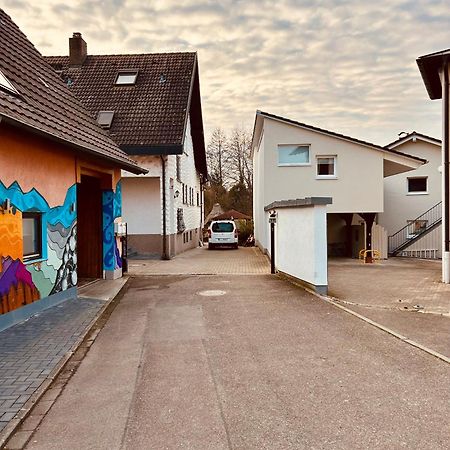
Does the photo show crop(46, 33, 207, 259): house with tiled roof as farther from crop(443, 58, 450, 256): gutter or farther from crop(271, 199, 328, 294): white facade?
crop(443, 58, 450, 256): gutter

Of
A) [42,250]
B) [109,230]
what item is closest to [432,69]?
[109,230]

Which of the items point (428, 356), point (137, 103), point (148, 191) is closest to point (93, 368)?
point (428, 356)

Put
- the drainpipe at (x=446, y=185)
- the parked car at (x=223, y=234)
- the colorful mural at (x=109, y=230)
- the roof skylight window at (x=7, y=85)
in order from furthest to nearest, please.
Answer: the parked car at (x=223, y=234) → the colorful mural at (x=109, y=230) → the drainpipe at (x=446, y=185) → the roof skylight window at (x=7, y=85)

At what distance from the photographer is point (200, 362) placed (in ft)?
19.6

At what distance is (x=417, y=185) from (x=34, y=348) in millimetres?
24396

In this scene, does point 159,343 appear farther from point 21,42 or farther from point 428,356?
point 21,42

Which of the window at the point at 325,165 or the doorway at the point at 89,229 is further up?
the window at the point at 325,165

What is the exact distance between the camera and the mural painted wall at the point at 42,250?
305 inches

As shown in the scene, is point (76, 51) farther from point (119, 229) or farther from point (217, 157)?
point (217, 157)

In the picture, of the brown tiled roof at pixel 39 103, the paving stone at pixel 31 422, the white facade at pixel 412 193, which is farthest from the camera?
the white facade at pixel 412 193

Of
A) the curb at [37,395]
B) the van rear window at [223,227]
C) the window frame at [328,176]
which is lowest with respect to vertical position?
the curb at [37,395]

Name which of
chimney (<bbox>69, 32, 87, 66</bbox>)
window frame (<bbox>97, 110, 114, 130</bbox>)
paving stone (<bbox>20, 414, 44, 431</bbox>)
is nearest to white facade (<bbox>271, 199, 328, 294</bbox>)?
paving stone (<bbox>20, 414, 44, 431</bbox>)

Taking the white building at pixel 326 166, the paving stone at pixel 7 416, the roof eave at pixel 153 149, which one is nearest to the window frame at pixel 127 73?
the roof eave at pixel 153 149

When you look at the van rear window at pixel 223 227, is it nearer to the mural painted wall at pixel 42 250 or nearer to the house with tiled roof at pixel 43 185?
the house with tiled roof at pixel 43 185
